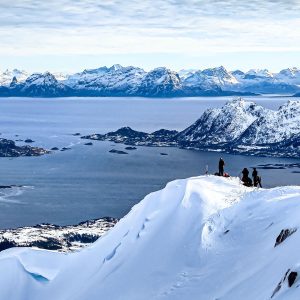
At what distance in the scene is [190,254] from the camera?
28547mm

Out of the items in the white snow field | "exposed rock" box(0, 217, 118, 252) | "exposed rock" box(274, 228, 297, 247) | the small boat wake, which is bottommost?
"exposed rock" box(0, 217, 118, 252)

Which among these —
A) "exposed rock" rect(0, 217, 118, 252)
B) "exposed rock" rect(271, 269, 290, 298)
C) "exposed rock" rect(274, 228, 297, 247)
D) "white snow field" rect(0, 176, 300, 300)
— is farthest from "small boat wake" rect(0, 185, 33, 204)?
"exposed rock" rect(271, 269, 290, 298)

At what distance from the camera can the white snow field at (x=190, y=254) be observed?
23731 mm

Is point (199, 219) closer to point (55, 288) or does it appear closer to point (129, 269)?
point (129, 269)

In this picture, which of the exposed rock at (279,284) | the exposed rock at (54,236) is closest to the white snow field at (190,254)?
the exposed rock at (279,284)

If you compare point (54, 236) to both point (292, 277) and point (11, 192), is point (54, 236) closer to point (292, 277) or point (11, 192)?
point (11, 192)

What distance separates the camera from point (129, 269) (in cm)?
2989

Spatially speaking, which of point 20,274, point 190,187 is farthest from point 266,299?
point 20,274

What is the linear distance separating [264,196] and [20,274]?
657 inches

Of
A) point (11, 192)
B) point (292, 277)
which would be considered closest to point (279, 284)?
point (292, 277)

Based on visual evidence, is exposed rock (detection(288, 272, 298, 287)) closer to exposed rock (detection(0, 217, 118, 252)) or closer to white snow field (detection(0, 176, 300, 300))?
white snow field (detection(0, 176, 300, 300))

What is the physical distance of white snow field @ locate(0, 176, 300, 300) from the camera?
934 inches

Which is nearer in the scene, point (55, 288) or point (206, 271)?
point (206, 271)

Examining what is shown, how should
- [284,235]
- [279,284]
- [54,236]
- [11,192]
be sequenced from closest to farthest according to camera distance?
[279,284] → [284,235] → [54,236] → [11,192]
